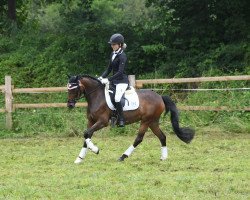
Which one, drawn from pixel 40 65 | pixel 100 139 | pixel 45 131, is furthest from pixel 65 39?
pixel 100 139

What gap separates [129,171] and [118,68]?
2.28 m

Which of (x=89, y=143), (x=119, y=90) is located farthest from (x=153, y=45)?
(x=89, y=143)

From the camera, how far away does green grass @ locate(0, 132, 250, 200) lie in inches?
290

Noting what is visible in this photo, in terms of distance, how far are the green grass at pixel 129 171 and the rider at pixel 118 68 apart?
107cm

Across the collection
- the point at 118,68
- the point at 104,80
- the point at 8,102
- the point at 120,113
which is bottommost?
the point at 8,102

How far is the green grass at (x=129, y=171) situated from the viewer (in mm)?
7357

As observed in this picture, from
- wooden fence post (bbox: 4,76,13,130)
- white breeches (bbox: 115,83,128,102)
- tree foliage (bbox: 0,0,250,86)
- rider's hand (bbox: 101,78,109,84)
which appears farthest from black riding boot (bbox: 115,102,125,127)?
tree foliage (bbox: 0,0,250,86)

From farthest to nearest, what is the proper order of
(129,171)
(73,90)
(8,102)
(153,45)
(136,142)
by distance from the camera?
1. (153,45)
2. (8,102)
3. (136,142)
4. (73,90)
5. (129,171)

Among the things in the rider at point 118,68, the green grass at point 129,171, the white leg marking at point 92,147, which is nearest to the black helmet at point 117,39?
the rider at point 118,68

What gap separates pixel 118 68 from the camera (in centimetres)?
1058

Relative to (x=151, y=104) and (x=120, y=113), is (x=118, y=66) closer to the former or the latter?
(x=120, y=113)

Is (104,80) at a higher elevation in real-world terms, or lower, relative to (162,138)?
higher

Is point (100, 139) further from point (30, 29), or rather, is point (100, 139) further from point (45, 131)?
point (30, 29)

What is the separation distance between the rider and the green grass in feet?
3.50
